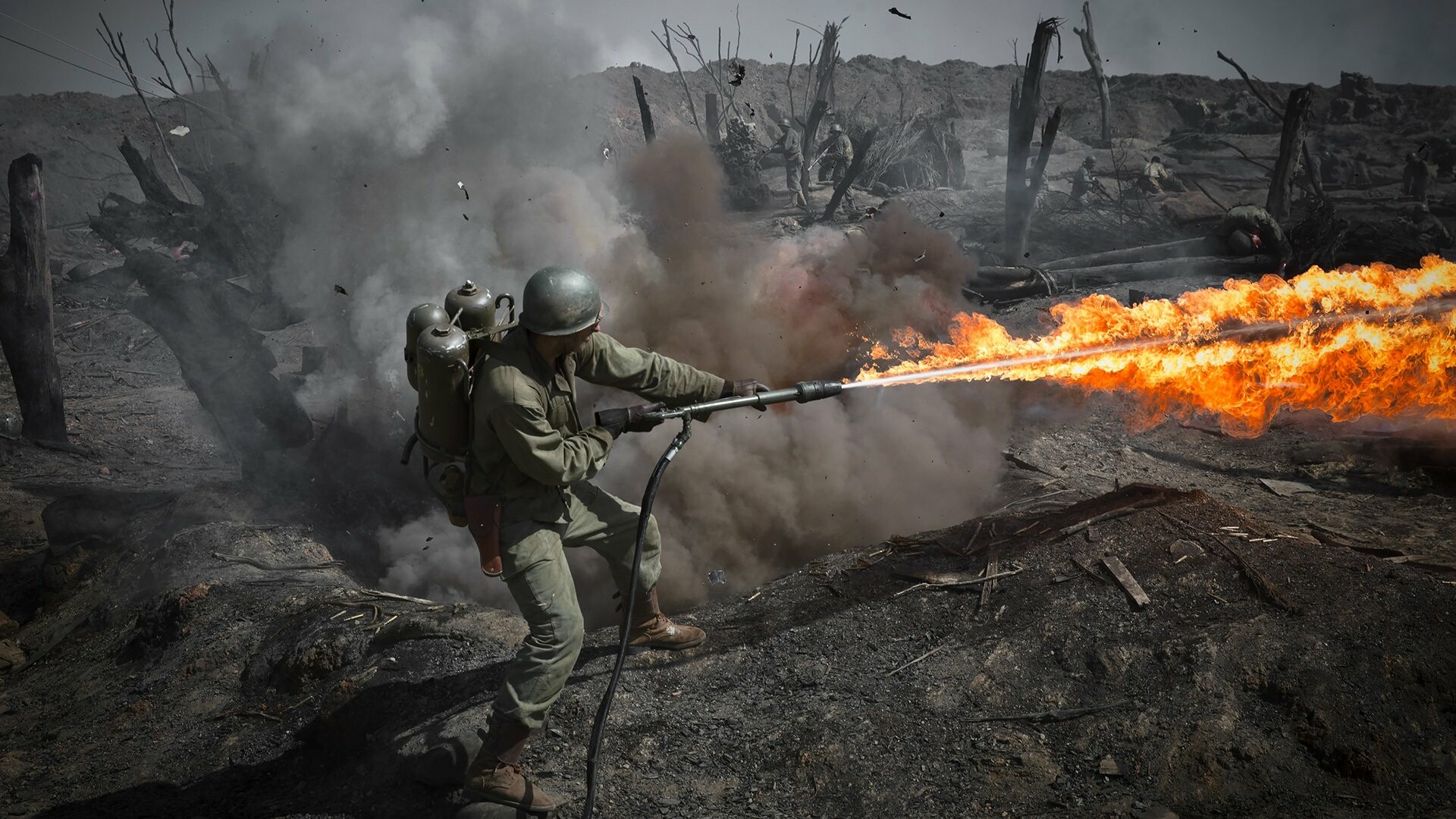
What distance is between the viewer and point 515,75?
49.9 feet

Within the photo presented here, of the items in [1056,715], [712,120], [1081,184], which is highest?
[712,120]

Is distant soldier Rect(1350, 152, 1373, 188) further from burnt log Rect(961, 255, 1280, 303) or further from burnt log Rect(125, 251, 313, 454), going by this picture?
burnt log Rect(125, 251, 313, 454)

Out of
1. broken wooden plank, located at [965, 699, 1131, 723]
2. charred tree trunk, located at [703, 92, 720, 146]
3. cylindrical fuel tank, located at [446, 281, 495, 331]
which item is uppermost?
charred tree trunk, located at [703, 92, 720, 146]

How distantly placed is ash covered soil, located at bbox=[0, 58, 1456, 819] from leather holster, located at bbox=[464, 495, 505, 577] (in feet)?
3.08

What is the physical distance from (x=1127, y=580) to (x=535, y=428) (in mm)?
3623

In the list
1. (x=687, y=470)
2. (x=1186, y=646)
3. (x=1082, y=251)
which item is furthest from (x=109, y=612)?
(x=1082, y=251)

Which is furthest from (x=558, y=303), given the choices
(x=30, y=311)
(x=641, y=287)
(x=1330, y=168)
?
(x=1330, y=168)

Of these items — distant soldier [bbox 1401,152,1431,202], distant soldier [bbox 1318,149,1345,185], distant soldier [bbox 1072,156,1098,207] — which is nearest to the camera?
distant soldier [bbox 1401,152,1431,202]

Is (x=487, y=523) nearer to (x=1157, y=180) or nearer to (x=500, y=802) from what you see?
(x=500, y=802)

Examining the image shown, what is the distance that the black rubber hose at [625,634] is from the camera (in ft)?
12.4

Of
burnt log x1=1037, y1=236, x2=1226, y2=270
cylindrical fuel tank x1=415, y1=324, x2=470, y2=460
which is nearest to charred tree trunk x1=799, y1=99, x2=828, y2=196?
burnt log x1=1037, y1=236, x2=1226, y2=270

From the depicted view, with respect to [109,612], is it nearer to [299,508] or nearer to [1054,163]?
[299,508]

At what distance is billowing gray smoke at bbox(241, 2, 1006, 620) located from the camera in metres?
8.03

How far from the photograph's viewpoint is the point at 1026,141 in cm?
1764
